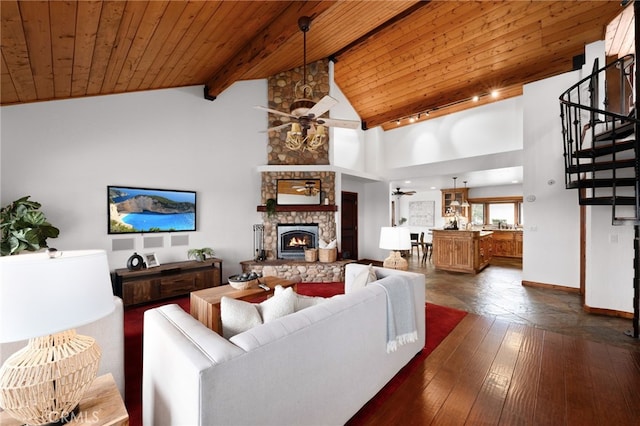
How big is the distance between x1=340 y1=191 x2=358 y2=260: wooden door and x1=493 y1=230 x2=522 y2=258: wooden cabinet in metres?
4.60

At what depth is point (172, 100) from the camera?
4.77 meters

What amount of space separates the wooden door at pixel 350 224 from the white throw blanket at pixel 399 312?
4.96 metres

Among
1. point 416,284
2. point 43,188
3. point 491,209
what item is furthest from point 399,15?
point 491,209

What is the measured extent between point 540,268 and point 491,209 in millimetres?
5196

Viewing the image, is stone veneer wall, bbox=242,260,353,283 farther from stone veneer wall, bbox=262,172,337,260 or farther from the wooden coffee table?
the wooden coffee table

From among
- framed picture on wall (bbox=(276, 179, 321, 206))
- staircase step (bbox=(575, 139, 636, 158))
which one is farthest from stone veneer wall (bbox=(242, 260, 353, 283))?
staircase step (bbox=(575, 139, 636, 158))

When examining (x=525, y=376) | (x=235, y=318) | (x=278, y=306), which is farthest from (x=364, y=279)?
(x=525, y=376)

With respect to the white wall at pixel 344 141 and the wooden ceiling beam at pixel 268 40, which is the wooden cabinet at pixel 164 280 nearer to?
the wooden ceiling beam at pixel 268 40

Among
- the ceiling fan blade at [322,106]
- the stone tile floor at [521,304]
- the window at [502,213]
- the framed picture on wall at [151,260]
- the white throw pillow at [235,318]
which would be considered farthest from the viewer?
the window at [502,213]

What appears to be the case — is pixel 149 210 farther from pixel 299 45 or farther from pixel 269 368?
pixel 269 368

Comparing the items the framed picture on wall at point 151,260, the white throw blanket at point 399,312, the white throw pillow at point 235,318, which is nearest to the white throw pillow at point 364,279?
the white throw blanket at point 399,312

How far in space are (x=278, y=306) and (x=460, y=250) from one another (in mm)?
5881

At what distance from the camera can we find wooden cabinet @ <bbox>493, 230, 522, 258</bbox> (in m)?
8.15

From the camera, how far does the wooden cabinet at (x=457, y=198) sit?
9.68m
